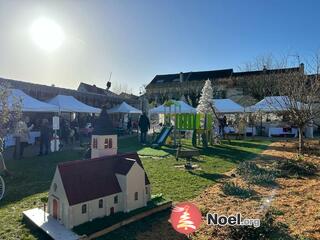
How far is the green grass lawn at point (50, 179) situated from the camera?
5418 millimetres

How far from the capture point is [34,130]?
18.8 m

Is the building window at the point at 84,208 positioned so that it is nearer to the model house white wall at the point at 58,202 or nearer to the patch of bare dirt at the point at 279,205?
the model house white wall at the point at 58,202

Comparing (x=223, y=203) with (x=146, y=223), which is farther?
(x=223, y=203)

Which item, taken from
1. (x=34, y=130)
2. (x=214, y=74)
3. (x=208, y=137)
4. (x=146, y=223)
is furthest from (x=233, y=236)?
(x=214, y=74)

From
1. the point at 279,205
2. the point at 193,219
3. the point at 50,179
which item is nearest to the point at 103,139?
the point at 193,219

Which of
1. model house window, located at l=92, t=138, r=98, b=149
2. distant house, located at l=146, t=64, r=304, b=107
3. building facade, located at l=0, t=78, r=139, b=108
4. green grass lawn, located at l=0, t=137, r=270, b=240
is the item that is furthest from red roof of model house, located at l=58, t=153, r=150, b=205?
distant house, located at l=146, t=64, r=304, b=107

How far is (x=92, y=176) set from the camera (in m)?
5.31

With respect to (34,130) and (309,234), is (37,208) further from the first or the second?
(34,130)

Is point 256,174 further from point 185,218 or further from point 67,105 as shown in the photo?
point 67,105

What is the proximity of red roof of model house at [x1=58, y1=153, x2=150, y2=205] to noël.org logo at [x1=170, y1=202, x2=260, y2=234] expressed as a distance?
1281mm

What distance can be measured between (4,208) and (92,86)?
41271 mm

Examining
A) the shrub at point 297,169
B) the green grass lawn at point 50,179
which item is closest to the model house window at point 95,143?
the green grass lawn at point 50,179

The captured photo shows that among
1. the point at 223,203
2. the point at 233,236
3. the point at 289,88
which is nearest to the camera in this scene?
the point at 233,236

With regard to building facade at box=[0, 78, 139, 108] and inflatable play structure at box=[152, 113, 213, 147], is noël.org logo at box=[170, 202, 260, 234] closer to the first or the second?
inflatable play structure at box=[152, 113, 213, 147]
